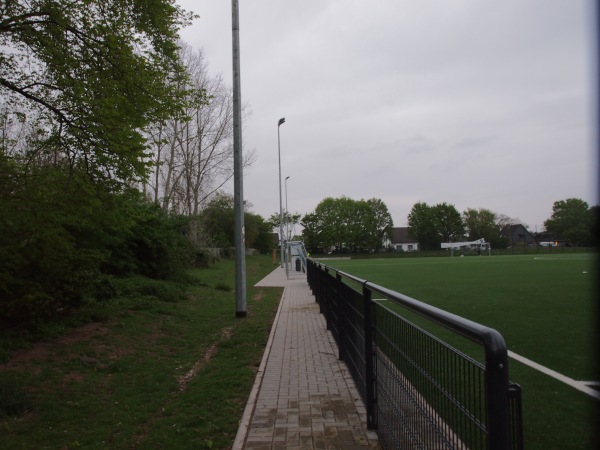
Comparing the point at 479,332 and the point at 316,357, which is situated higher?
the point at 479,332

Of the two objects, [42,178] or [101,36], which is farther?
[101,36]

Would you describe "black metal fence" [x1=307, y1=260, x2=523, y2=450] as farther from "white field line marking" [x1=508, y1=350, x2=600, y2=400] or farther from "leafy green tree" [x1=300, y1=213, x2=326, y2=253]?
"leafy green tree" [x1=300, y1=213, x2=326, y2=253]

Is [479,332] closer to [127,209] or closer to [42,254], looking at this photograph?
[42,254]

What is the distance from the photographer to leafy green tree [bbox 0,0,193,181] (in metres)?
7.51

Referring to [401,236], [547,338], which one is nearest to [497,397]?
[547,338]

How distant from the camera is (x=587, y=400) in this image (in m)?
4.89

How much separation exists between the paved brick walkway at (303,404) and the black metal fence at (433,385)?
1.20 ft

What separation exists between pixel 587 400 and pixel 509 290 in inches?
500

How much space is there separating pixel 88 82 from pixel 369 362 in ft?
20.8

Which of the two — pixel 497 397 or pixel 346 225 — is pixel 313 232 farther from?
pixel 497 397

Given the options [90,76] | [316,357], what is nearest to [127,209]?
[90,76]

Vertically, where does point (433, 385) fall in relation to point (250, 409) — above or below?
above

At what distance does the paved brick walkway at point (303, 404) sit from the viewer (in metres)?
4.10

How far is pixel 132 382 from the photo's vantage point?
6617 mm
